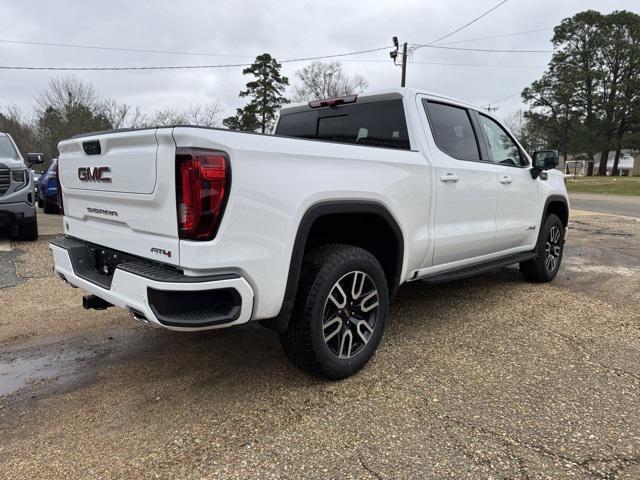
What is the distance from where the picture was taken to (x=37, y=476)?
86.9 inches

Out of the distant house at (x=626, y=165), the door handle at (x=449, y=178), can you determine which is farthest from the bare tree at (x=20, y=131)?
the distant house at (x=626, y=165)

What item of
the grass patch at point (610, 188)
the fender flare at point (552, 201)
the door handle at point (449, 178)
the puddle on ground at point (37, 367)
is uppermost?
the door handle at point (449, 178)

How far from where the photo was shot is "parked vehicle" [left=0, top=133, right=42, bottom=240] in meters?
7.64

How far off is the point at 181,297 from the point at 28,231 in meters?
7.46

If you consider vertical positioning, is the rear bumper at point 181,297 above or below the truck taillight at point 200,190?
below

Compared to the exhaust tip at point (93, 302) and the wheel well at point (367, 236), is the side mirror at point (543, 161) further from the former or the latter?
the exhaust tip at point (93, 302)

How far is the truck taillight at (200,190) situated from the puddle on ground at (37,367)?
5.72ft

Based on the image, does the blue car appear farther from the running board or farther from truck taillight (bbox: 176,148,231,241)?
truck taillight (bbox: 176,148,231,241)

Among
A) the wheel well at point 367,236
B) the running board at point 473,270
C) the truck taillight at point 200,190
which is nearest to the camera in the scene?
the truck taillight at point 200,190

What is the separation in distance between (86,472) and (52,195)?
12600mm

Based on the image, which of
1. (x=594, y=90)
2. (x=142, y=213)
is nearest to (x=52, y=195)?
(x=142, y=213)

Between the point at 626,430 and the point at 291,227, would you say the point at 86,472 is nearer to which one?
the point at 291,227

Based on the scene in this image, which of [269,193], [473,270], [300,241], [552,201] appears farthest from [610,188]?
[269,193]

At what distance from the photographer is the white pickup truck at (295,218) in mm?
2338
